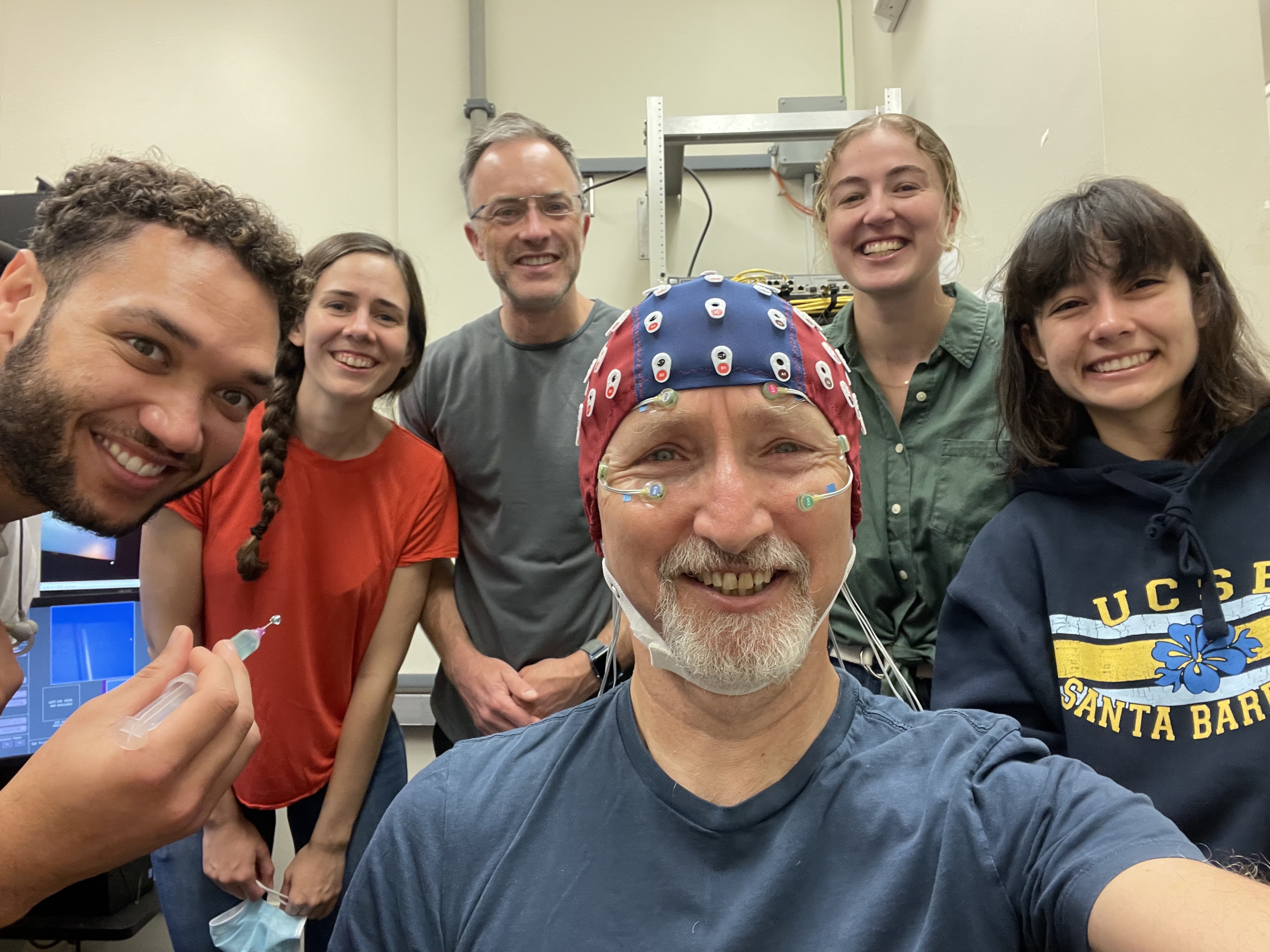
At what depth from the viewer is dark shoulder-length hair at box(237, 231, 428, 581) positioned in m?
1.73

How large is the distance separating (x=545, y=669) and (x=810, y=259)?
8.60 feet

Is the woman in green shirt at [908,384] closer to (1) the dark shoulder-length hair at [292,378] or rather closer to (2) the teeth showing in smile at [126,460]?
(1) the dark shoulder-length hair at [292,378]

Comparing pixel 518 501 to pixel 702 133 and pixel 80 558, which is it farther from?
pixel 80 558

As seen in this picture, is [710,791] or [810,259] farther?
[810,259]

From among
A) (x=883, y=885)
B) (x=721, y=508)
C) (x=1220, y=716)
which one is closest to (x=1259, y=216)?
(x=1220, y=716)

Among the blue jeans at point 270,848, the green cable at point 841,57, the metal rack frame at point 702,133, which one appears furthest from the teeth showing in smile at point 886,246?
the green cable at point 841,57

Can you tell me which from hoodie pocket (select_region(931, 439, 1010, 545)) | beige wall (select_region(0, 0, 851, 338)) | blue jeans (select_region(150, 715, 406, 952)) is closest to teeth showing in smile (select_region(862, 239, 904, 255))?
hoodie pocket (select_region(931, 439, 1010, 545))

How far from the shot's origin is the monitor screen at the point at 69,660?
8.32ft

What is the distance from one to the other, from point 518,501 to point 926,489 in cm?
95

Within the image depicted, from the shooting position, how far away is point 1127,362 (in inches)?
55.7

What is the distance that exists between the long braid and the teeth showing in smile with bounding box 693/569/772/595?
1083 mm

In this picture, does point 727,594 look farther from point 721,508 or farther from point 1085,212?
point 1085,212

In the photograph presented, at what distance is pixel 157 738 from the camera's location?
0.95m

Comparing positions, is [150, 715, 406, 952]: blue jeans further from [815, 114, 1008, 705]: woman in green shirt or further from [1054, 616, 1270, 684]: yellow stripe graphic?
[1054, 616, 1270, 684]: yellow stripe graphic
